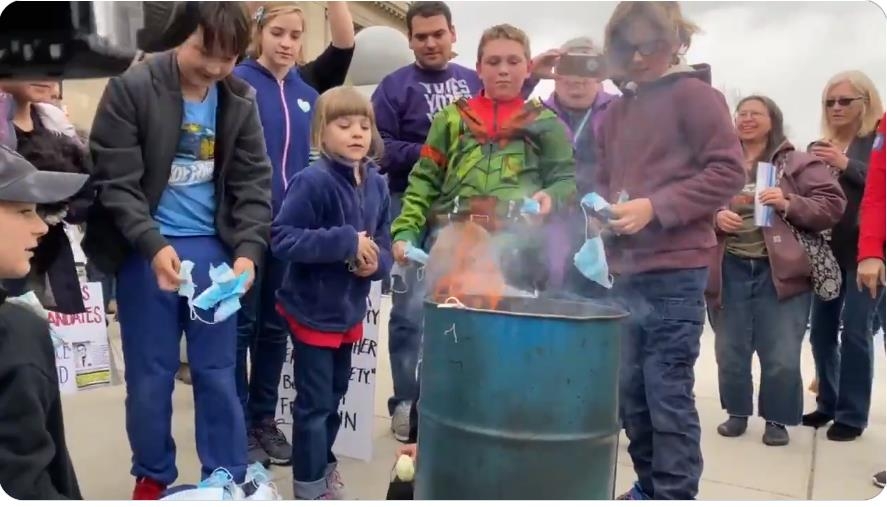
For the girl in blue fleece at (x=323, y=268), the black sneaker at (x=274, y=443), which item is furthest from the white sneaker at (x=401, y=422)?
the girl in blue fleece at (x=323, y=268)

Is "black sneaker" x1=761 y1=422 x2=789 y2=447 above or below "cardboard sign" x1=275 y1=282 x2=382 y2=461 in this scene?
below

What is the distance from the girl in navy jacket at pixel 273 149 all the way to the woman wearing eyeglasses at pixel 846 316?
1610 mm

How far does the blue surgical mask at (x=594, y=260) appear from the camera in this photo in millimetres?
1948

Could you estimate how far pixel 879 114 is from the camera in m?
2.18

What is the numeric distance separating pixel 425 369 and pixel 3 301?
877mm

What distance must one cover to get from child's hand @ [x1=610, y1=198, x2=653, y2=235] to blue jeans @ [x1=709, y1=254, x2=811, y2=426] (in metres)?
1.09

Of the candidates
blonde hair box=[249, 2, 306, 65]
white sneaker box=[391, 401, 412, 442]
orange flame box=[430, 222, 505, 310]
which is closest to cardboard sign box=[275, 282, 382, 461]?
white sneaker box=[391, 401, 412, 442]

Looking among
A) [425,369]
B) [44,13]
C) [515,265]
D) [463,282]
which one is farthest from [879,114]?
[44,13]

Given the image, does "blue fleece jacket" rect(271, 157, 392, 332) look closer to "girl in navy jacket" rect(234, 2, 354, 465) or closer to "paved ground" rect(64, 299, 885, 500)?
"girl in navy jacket" rect(234, 2, 354, 465)

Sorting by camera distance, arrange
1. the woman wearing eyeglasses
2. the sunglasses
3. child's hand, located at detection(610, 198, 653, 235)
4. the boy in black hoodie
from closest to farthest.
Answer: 1. the boy in black hoodie
2. child's hand, located at detection(610, 198, 653, 235)
3. the sunglasses
4. the woman wearing eyeglasses

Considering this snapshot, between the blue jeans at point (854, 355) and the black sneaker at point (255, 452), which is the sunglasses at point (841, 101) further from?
the black sneaker at point (255, 452)

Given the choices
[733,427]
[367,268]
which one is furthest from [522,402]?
[733,427]

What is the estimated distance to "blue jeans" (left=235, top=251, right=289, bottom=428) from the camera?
231cm

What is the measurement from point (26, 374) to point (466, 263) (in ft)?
3.94
